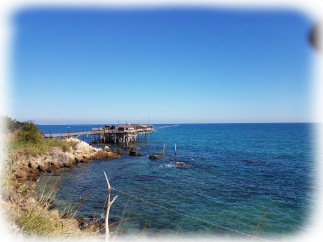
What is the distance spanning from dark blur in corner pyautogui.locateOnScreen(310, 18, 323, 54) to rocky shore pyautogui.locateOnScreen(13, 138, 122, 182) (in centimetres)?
1908

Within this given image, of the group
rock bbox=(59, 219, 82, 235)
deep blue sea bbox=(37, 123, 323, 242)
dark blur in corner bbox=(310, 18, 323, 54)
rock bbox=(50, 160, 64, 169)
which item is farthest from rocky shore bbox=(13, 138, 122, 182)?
dark blur in corner bbox=(310, 18, 323, 54)

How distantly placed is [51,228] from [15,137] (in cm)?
2636

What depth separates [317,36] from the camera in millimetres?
2447

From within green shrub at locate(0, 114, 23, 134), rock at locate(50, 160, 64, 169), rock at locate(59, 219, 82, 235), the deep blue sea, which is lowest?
the deep blue sea

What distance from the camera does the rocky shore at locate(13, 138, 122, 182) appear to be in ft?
61.7

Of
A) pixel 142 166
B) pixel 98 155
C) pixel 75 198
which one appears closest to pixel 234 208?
pixel 75 198

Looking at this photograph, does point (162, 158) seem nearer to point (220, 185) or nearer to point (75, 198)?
point (220, 185)

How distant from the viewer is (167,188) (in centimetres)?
1727

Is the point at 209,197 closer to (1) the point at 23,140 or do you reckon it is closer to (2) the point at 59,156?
(2) the point at 59,156

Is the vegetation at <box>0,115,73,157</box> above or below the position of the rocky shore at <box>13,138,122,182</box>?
above

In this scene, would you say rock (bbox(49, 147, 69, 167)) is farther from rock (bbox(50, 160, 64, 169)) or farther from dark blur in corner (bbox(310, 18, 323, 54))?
dark blur in corner (bbox(310, 18, 323, 54))

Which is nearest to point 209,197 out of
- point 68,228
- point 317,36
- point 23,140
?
point 68,228

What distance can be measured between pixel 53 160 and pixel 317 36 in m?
27.1

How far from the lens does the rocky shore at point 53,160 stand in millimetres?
18797
